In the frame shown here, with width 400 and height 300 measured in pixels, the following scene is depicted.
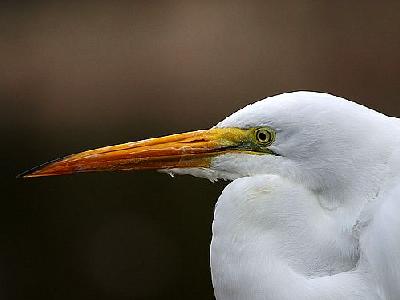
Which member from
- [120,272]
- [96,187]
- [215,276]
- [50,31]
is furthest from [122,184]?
[215,276]

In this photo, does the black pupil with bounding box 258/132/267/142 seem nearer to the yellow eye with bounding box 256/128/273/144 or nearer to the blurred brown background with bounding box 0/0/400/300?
the yellow eye with bounding box 256/128/273/144

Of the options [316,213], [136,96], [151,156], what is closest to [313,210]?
[316,213]

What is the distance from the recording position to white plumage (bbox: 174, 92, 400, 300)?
1.32m

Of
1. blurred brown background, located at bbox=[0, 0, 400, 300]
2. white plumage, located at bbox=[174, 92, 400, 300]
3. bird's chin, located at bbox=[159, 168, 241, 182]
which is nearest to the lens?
white plumage, located at bbox=[174, 92, 400, 300]

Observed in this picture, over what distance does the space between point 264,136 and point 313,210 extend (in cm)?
13

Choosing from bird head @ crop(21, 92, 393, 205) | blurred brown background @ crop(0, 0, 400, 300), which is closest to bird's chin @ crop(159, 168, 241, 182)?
bird head @ crop(21, 92, 393, 205)

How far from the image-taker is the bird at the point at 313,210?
1.32 m

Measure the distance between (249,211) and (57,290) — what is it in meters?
2.57

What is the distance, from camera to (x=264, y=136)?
1.41 m

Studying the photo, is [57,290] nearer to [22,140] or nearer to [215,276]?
[22,140]

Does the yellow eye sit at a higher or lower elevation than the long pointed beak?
higher

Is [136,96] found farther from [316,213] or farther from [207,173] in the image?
[316,213]

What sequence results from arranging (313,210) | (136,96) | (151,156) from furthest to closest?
(136,96) < (151,156) < (313,210)

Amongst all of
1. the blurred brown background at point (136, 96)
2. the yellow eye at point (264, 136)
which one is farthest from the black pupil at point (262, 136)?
the blurred brown background at point (136, 96)
